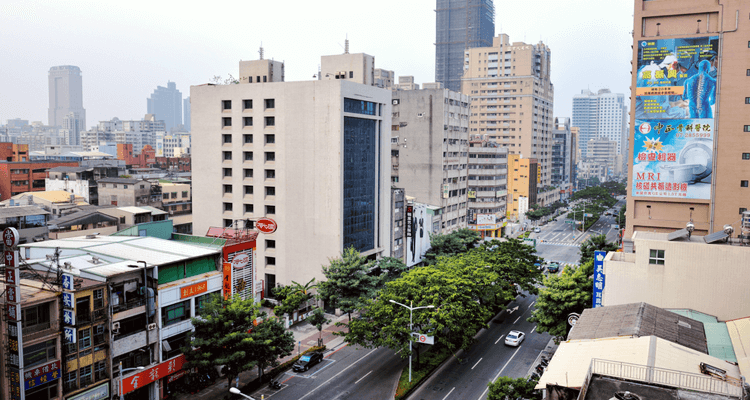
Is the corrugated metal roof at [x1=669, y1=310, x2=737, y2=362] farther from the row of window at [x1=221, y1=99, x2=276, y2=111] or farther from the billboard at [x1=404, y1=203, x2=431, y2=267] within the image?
the row of window at [x1=221, y1=99, x2=276, y2=111]

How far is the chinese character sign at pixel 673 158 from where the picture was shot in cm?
5547

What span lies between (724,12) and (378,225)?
145ft

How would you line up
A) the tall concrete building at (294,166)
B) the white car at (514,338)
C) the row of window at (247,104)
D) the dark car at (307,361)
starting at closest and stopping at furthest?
the dark car at (307,361) → the white car at (514,338) → the tall concrete building at (294,166) → the row of window at (247,104)

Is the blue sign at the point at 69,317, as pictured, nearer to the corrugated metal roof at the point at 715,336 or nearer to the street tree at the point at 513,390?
the street tree at the point at 513,390

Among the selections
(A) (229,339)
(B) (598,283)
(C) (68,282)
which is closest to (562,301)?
(B) (598,283)

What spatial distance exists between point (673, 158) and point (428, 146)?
4451 cm

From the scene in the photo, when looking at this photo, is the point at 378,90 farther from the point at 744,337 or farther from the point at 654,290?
the point at 744,337

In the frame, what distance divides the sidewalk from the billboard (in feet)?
64.0

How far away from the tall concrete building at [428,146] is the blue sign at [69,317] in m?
65.3

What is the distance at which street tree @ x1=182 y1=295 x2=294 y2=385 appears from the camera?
3722 centimetres

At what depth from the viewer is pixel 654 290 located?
4025 cm

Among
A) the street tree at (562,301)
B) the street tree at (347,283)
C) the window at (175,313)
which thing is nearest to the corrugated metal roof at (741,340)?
the street tree at (562,301)

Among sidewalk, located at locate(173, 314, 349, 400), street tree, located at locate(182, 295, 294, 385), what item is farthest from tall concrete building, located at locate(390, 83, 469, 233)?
street tree, located at locate(182, 295, 294, 385)

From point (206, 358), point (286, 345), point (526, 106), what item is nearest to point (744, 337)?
point (286, 345)
